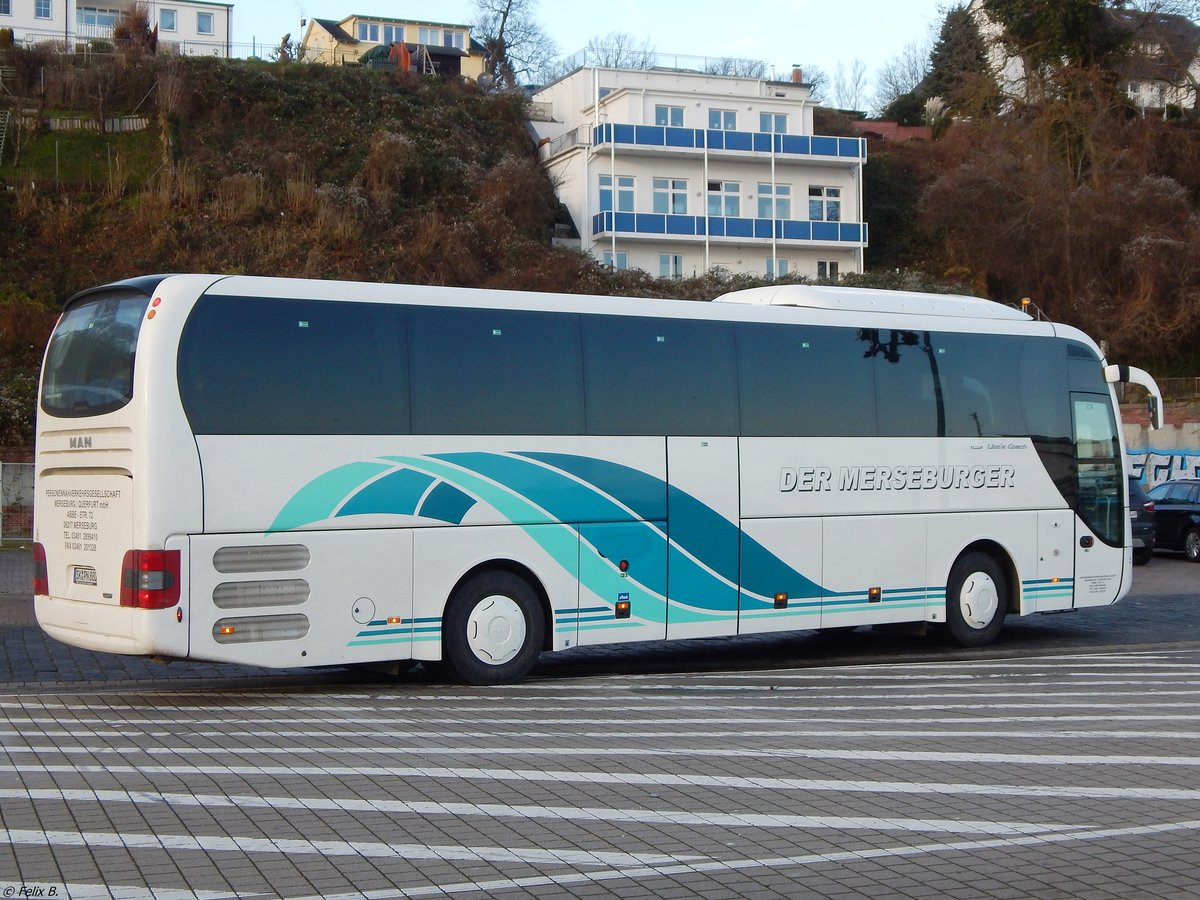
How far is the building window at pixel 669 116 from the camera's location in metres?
63.9

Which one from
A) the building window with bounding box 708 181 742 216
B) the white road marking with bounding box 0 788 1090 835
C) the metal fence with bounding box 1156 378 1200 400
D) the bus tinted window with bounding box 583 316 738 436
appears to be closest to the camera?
the white road marking with bounding box 0 788 1090 835

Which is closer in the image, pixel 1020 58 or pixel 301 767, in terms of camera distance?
pixel 301 767

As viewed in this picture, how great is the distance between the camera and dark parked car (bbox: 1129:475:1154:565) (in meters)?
28.0

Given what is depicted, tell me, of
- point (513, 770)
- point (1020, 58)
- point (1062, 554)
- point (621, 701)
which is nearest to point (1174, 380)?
point (1020, 58)

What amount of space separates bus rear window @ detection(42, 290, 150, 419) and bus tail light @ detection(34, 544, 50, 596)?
1.25 metres

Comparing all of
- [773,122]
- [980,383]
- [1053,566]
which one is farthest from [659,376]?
[773,122]

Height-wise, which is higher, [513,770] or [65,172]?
[65,172]

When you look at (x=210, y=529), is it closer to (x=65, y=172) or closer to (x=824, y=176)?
(x=65, y=172)

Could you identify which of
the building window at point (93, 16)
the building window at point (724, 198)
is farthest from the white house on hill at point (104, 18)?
the building window at point (724, 198)

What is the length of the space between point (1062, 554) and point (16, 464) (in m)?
20.8

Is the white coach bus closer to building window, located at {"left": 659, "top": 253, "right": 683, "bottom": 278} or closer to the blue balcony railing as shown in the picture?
building window, located at {"left": 659, "top": 253, "right": 683, "bottom": 278}

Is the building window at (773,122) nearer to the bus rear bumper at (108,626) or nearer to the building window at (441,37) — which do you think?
the building window at (441,37)

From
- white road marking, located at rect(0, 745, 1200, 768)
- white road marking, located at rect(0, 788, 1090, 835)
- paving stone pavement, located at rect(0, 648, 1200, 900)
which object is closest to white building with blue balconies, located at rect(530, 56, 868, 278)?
paving stone pavement, located at rect(0, 648, 1200, 900)

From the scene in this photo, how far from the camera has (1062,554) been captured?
16688mm
